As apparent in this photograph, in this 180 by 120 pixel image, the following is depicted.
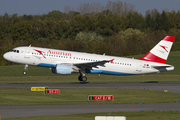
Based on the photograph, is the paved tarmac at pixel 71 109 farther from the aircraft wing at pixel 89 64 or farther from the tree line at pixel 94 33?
the tree line at pixel 94 33

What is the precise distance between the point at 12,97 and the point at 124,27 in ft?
382

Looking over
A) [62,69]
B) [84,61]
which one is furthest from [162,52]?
[62,69]

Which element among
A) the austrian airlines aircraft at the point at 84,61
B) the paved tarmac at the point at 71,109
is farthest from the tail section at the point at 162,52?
the paved tarmac at the point at 71,109

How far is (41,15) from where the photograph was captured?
17788cm

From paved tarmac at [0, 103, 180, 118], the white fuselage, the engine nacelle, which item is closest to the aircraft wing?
the white fuselage

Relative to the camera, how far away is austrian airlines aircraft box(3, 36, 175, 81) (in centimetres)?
4450

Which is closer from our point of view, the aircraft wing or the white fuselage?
the aircraft wing

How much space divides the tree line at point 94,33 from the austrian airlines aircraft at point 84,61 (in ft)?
166

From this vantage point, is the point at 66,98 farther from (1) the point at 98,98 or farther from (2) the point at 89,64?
(2) the point at 89,64

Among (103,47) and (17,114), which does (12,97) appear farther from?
(103,47)

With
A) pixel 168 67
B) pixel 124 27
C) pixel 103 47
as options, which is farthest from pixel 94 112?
pixel 124 27

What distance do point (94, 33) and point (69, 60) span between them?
3089 inches

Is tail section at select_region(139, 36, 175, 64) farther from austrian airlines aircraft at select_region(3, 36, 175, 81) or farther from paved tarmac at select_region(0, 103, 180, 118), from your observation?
paved tarmac at select_region(0, 103, 180, 118)

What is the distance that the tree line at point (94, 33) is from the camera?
10500cm
